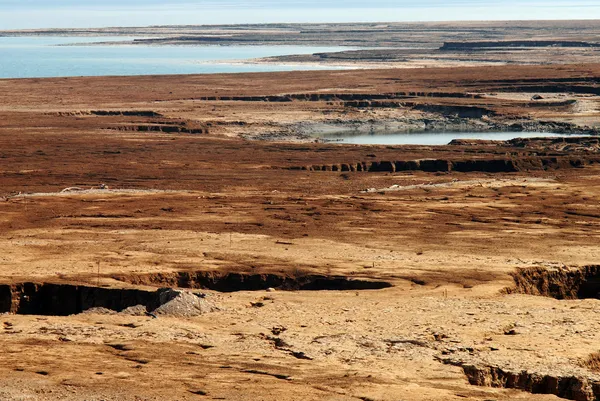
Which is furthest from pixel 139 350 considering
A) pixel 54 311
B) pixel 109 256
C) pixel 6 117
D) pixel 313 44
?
pixel 313 44

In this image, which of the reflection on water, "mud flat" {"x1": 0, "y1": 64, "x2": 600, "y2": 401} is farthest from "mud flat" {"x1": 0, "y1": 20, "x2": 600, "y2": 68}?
"mud flat" {"x1": 0, "y1": 64, "x2": 600, "y2": 401}

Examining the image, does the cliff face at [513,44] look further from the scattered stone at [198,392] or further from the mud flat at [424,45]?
the scattered stone at [198,392]

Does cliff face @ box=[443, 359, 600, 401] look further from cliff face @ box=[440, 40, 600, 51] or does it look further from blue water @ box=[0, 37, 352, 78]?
cliff face @ box=[440, 40, 600, 51]

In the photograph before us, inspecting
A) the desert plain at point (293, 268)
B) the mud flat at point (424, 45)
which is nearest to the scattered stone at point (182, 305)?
the desert plain at point (293, 268)

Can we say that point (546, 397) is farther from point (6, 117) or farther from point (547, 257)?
point (6, 117)

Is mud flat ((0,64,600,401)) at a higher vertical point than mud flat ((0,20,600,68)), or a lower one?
lower

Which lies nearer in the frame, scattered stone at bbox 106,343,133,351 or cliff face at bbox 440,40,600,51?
scattered stone at bbox 106,343,133,351

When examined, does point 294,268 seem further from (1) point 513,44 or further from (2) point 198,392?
(1) point 513,44
